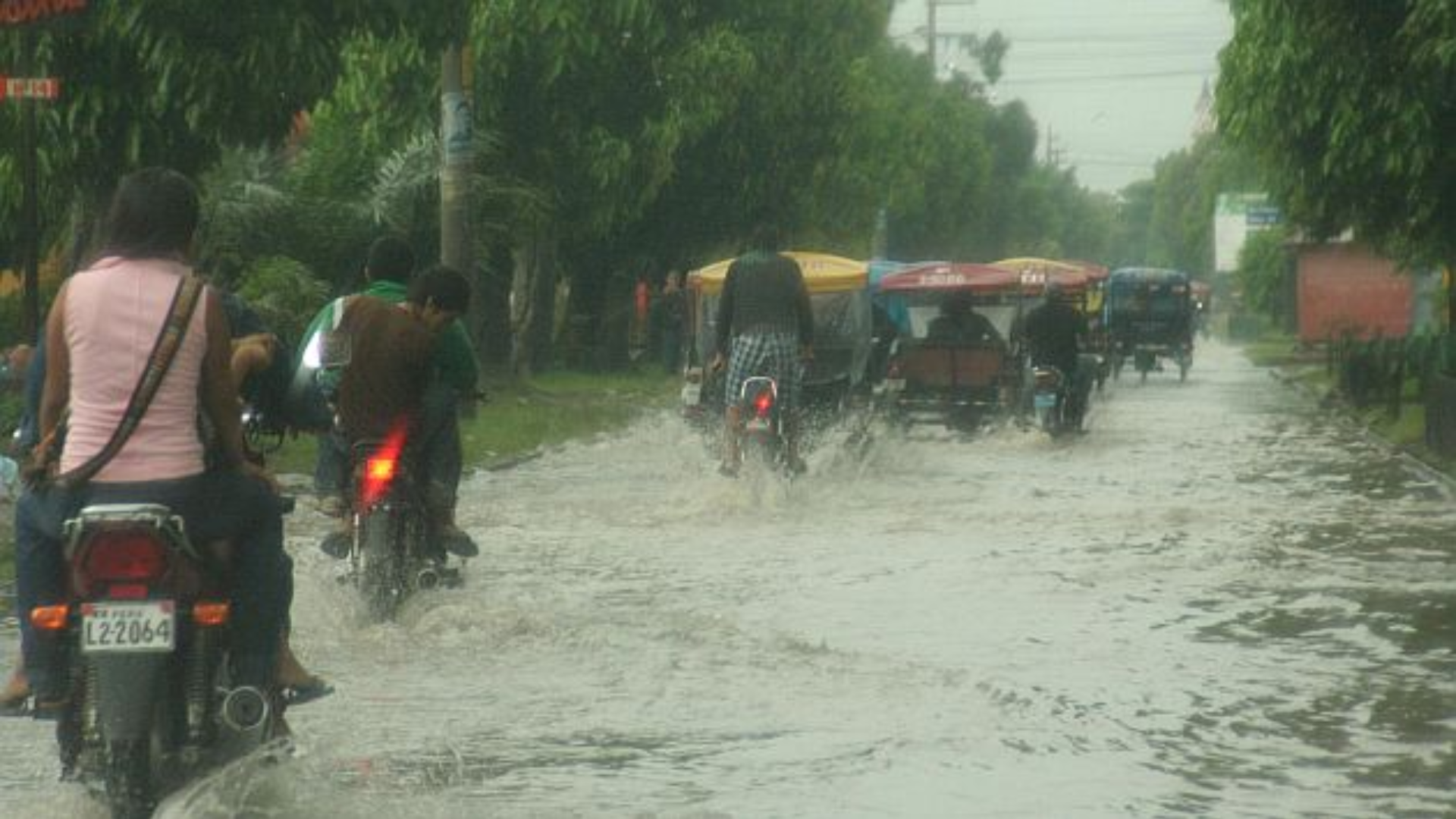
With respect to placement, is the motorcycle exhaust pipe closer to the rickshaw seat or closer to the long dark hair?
the long dark hair

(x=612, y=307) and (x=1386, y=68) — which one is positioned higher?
(x=1386, y=68)

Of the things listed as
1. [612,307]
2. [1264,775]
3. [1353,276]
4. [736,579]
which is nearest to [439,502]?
[736,579]

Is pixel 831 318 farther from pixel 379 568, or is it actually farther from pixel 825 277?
pixel 379 568

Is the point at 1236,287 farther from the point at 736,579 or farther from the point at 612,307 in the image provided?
the point at 736,579

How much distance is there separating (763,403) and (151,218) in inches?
526

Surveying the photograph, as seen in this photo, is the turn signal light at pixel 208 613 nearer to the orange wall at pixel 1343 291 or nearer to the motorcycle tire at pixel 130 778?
the motorcycle tire at pixel 130 778

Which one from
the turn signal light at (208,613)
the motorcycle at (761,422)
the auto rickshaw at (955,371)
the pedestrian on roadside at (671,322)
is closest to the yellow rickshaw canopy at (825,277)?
the auto rickshaw at (955,371)

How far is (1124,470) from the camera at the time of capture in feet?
83.2

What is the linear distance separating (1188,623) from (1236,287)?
11739 cm

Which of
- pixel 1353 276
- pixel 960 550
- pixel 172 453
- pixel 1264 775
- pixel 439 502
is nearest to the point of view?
pixel 172 453

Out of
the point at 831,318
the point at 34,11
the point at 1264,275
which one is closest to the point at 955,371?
the point at 831,318

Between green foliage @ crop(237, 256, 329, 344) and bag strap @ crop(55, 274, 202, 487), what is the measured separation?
2417cm

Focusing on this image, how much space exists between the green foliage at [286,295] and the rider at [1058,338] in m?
7.79

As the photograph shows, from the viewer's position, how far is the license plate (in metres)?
7.21
